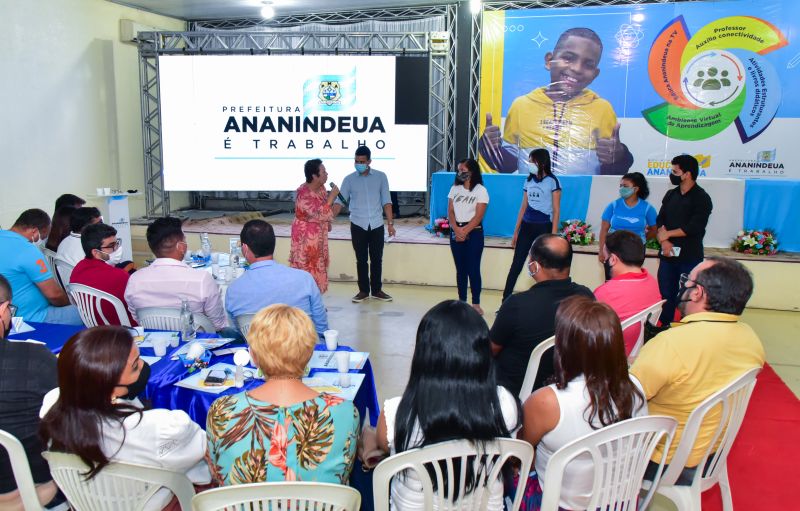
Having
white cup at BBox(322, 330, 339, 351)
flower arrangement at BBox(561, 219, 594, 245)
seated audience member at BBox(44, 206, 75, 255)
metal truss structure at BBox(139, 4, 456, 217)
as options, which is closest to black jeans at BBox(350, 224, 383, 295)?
flower arrangement at BBox(561, 219, 594, 245)

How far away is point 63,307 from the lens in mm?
3623

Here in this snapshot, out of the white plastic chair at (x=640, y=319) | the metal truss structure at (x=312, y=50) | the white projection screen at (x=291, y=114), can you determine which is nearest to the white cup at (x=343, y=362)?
the white plastic chair at (x=640, y=319)

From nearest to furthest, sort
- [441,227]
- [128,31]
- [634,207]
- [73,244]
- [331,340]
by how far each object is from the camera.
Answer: [331,340]
[73,244]
[634,207]
[441,227]
[128,31]

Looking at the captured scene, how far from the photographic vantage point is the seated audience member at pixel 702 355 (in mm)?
2092

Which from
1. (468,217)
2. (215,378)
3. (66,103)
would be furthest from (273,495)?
(66,103)

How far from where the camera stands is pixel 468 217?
5176 mm

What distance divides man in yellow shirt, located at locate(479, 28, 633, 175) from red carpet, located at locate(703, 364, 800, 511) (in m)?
4.35

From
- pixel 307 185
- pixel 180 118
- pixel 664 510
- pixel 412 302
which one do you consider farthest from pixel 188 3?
pixel 664 510

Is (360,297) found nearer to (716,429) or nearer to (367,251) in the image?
(367,251)

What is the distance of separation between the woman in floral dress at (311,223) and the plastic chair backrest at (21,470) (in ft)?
11.6

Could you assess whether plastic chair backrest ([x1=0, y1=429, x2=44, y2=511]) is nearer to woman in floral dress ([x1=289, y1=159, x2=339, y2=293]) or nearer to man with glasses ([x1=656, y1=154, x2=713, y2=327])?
woman in floral dress ([x1=289, y1=159, x2=339, y2=293])

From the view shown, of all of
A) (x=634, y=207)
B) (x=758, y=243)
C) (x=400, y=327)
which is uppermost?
(x=634, y=207)

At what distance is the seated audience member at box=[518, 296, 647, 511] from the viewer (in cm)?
181

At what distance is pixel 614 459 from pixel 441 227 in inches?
200
